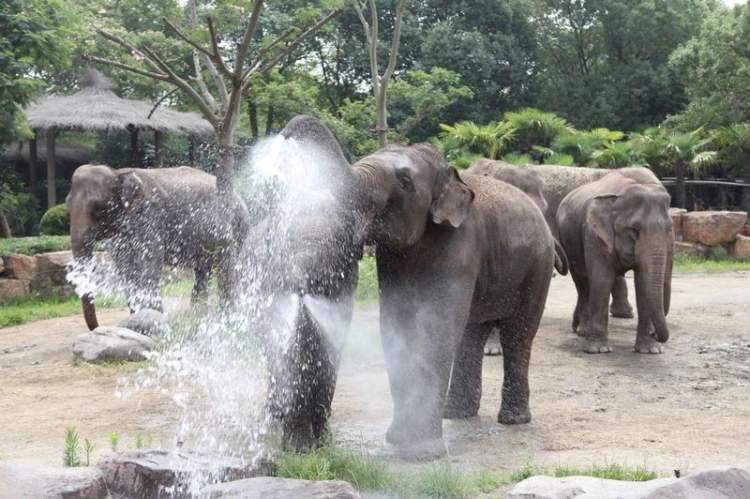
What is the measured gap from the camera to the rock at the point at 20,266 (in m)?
15.2

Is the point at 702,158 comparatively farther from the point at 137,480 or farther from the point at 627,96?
the point at 137,480

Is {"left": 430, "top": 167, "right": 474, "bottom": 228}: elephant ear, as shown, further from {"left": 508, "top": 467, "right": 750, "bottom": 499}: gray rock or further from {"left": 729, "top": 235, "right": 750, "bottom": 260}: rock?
{"left": 729, "top": 235, "right": 750, "bottom": 260}: rock

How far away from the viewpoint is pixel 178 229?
12.7 m

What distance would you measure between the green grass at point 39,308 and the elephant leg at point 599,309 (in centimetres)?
784

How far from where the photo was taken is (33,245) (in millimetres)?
15734

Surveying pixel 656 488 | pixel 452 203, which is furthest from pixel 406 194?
pixel 656 488

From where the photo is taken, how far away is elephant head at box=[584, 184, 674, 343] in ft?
31.4

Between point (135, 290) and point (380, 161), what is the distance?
289 inches

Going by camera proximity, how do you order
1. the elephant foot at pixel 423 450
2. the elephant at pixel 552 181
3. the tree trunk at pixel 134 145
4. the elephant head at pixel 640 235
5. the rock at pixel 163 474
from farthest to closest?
the tree trunk at pixel 134 145, the elephant at pixel 552 181, the elephant head at pixel 640 235, the elephant foot at pixel 423 450, the rock at pixel 163 474

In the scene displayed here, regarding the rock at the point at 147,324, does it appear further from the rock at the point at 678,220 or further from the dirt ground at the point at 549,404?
the rock at the point at 678,220

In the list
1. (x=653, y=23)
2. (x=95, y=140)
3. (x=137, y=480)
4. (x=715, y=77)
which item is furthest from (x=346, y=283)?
(x=653, y=23)

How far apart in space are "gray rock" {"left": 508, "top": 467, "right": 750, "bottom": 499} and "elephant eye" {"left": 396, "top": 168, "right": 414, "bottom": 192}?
1899 millimetres

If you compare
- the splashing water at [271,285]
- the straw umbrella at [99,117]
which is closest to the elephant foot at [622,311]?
the splashing water at [271,285]

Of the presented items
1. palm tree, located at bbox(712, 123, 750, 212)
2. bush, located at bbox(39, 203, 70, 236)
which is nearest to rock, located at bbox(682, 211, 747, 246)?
palm tree, located at bbox(712, 123, 750, 212)
